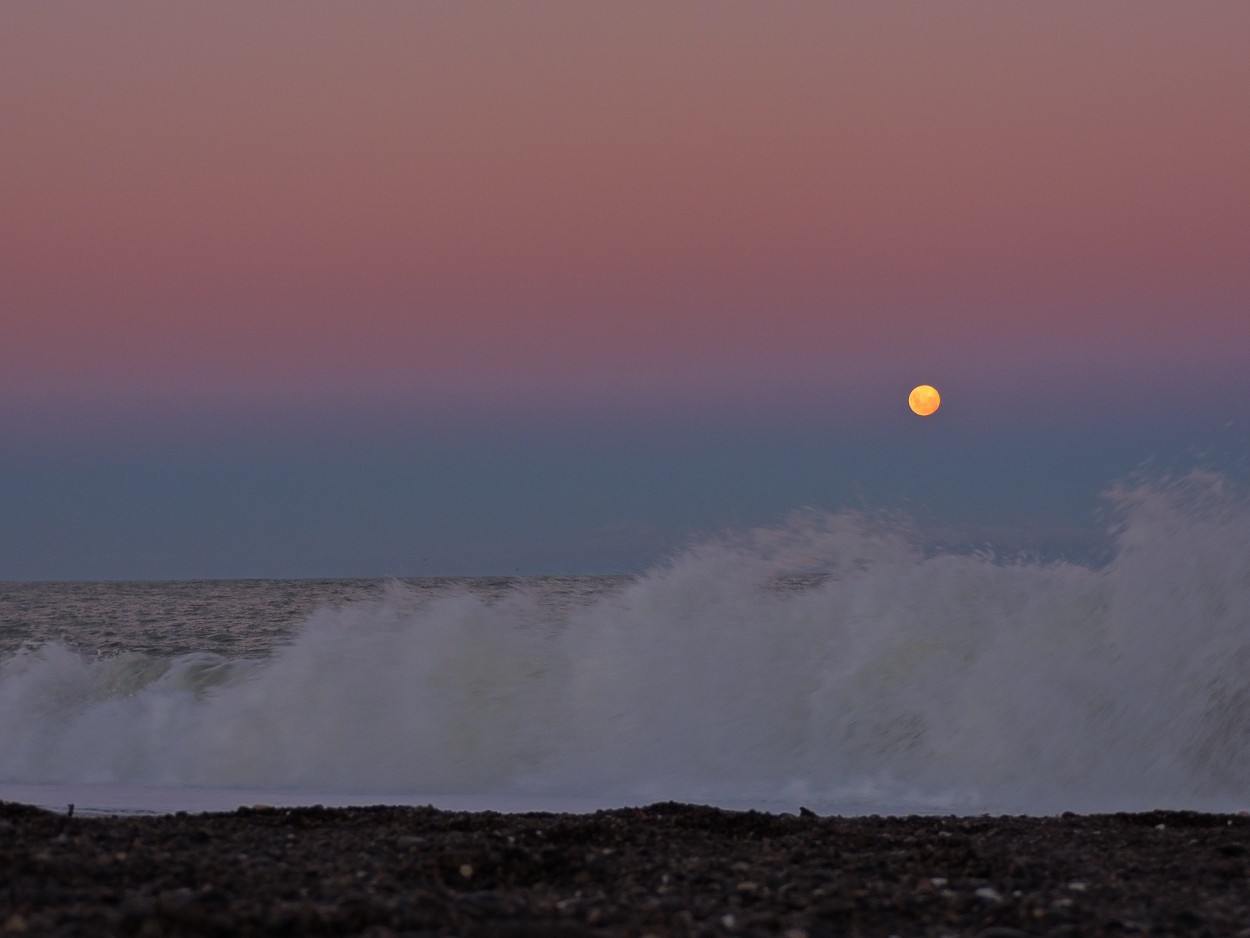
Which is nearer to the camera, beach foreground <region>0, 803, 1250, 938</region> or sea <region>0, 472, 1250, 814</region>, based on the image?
beach foreground <region>0, 803, 1250, 938</region>

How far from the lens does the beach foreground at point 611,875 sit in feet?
15.1

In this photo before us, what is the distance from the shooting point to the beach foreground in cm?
462

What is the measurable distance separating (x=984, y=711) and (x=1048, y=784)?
4.86ft

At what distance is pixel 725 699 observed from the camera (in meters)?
14.9

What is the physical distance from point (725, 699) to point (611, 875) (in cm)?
915

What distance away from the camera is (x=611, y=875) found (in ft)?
19.1

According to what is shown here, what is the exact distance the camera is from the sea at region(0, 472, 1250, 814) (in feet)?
39.7

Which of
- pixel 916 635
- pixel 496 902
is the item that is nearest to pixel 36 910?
pixel 496 902

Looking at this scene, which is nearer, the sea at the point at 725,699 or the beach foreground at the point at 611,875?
the beach foreground at the point at 611,875

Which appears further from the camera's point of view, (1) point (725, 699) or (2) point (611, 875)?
(1) point (725, 699)

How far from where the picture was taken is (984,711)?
43.7ft

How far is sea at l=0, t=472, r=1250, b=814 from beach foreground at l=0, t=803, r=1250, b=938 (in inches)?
142

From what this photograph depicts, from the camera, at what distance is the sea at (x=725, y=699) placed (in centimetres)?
1209

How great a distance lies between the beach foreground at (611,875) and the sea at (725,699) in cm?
361
